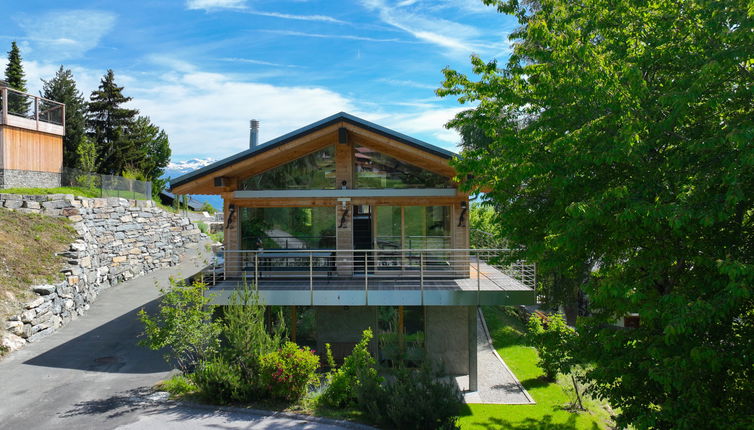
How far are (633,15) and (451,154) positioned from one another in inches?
232

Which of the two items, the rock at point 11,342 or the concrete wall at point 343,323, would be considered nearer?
the rock at point 11,342

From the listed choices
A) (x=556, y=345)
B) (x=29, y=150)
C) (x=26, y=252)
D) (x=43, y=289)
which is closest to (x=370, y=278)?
(x=556, y=345)

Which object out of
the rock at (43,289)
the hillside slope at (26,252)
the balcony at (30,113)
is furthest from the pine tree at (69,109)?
the rock at (43,289)

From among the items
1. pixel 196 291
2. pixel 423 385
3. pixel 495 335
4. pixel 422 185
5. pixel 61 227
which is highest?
pixel 422 185

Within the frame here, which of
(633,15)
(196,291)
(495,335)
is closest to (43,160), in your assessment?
(196,291)

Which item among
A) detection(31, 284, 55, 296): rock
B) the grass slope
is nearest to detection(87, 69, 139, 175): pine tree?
the grass slope

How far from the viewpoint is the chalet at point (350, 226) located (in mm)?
14727

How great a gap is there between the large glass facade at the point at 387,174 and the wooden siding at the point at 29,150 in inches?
703

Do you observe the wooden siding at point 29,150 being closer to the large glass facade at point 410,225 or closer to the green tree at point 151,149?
the green tree at point 151,149

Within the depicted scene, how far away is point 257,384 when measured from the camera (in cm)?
1139

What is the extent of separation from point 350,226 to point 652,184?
30.2 feet

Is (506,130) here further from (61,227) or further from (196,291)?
(61,227)

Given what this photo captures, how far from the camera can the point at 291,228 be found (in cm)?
1572

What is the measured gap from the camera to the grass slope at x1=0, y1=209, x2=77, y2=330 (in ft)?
50.2
